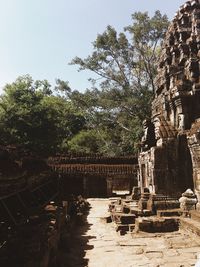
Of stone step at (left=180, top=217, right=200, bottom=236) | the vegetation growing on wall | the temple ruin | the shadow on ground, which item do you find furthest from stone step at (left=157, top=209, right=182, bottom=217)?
the vegetation growing on wall

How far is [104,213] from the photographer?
14.4 metres

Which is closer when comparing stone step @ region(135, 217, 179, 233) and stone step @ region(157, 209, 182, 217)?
stone step @ region(135, 217, 179, 233)

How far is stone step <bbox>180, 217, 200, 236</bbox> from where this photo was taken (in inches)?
335

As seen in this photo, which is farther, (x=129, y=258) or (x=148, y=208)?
(x=148, y=208)

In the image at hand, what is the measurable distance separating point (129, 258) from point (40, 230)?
7.41 ft

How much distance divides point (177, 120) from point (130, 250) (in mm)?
7140

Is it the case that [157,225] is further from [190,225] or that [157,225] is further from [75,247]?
[75,247]

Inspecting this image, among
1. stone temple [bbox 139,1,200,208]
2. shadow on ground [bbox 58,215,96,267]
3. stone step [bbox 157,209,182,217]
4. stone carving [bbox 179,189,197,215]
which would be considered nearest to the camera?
shadow on ground [bbox 58,215,96,267]

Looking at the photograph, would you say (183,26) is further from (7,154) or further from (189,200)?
(7,154)

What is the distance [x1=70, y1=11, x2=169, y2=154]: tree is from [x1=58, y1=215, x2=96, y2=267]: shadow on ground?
61.9ft

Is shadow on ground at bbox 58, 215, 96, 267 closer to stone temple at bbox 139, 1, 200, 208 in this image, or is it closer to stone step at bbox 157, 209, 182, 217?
stone step at bbox 157, 209, 182, 217

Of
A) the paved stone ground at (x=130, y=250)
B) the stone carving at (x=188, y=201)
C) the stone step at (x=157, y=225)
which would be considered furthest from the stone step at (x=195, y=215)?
the stone carving at (x=188, y=201)

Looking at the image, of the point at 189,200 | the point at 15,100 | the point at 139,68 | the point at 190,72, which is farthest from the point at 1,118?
the point at 189,200

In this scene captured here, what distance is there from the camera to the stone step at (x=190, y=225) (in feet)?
27.9
